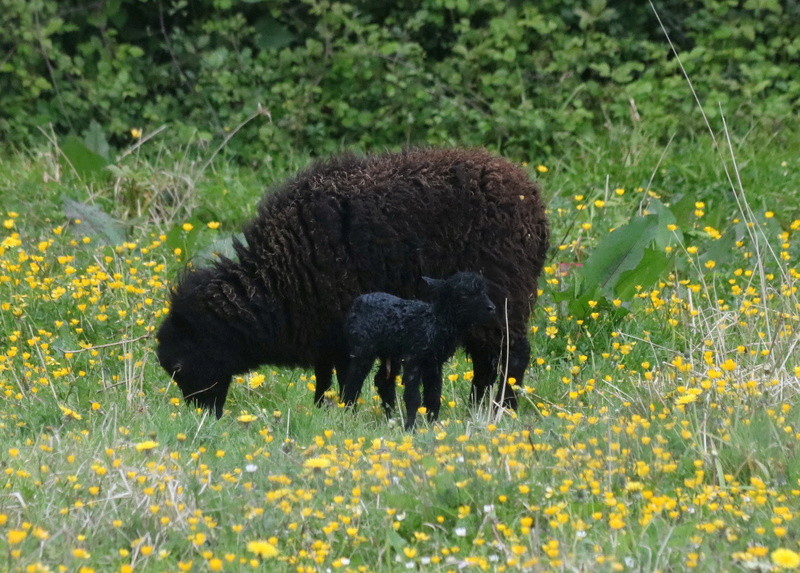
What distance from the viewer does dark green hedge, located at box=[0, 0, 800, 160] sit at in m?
10.9

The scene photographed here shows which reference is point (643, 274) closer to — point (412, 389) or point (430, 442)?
point (412, 389)

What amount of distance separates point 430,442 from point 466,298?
0.63m

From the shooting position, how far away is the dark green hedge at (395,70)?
35.7ft

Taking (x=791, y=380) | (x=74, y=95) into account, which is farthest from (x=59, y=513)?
(x=74, y=95)

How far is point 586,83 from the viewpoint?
11.2 metres

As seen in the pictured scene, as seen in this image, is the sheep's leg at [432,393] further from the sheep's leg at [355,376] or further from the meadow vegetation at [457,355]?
the sheep's leg at [355,376]

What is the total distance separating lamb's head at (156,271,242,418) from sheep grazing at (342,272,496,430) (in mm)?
858

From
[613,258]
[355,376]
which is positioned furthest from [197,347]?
[613,258]

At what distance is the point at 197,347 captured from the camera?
597 centimetres

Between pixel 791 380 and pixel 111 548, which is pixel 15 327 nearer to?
pixel 111 548

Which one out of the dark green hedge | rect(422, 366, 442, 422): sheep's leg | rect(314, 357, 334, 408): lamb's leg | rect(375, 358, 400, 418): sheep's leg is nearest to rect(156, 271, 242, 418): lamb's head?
rect(314, 357, 334, 408): lamb's leg

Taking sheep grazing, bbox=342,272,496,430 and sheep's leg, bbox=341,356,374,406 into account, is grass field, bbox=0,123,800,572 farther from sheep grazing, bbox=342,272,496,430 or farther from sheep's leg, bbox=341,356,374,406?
sheep grazing, bbox=342,272,496,430

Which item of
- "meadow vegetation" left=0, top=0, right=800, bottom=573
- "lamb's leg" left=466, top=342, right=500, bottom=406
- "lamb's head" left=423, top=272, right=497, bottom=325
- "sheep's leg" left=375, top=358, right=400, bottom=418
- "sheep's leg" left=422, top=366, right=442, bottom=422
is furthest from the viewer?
"lamb's leg" left=466, top=342, right=500, bottom=406

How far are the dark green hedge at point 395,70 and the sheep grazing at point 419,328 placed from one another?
18.3 ft
